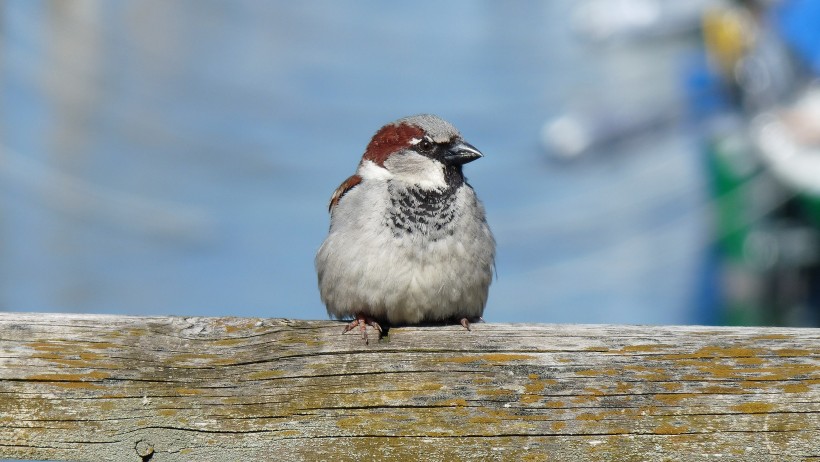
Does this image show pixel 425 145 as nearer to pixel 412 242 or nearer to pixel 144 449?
pixel 412 242

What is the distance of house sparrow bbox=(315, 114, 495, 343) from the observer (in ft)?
8.78

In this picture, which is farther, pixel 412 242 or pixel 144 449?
pixel 412 242

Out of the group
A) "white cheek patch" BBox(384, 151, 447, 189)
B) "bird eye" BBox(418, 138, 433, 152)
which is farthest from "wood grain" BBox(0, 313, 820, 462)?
"bird eye" BBox(418, 138, 433, 152)

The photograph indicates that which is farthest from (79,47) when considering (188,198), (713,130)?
(713,130)

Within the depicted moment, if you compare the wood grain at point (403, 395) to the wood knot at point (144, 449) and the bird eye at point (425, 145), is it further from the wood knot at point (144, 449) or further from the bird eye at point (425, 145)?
the bird eye at point (425, 145)

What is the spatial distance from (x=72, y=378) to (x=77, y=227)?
4874mm

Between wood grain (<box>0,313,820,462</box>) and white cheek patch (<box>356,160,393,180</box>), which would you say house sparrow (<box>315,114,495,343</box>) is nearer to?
white cheek patch (<box>356,160,393,180</box>)

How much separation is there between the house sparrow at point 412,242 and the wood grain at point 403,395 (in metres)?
0.70

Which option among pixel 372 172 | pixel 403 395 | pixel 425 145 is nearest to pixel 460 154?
pixel 425 145

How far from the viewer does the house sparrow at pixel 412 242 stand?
2676 millimetres

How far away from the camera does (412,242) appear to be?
2.71 metres

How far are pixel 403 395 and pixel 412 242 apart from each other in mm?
874

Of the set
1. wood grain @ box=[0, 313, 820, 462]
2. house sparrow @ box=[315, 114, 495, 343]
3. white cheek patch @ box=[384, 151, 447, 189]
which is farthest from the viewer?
white cheek patch @ box=[384, 151, 447, 189]

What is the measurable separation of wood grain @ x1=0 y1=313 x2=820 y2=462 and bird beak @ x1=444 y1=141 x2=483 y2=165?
3.47 ft
